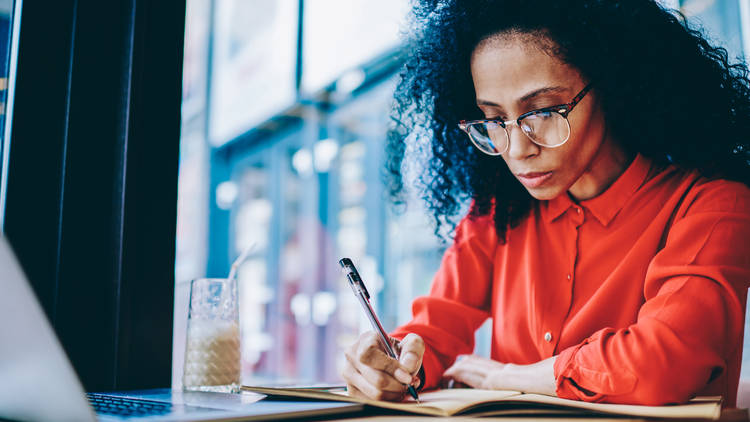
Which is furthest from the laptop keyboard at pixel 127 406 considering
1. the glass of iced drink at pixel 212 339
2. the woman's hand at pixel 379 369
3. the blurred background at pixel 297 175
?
the blurred background at pixel 297 175

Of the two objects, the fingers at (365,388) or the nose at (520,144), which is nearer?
the fingers at (365,388)

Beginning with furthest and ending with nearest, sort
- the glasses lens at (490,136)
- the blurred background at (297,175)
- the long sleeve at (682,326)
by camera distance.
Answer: the blurred background at (297,175) → the glasses lens at (490,136) → the long sleeve at (682,326)

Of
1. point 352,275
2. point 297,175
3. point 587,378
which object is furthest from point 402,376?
point 297,175

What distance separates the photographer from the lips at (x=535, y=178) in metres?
1.10

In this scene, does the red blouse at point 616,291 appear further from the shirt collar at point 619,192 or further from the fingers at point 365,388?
the fingers at point 365,388

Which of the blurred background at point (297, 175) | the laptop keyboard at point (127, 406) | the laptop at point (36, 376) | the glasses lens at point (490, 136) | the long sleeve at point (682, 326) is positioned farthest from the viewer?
the blurred background at point (297, 175)

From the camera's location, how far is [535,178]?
1.11 metres

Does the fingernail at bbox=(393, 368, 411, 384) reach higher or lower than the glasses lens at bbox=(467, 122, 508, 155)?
lower

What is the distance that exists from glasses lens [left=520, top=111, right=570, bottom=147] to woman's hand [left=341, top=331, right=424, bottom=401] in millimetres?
432

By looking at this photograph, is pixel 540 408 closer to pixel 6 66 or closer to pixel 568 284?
pixel 568 284

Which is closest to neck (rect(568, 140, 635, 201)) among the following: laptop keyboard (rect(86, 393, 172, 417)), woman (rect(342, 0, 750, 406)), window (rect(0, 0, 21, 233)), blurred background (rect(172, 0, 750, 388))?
woman (rect(342, 0, 750, 406))

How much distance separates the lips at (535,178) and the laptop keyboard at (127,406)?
0.71 meters

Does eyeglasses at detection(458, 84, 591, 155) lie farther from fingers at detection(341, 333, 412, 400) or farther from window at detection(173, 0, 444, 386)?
window at detection(173, 0, 444, 386)

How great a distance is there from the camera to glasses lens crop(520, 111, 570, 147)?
1065mm
